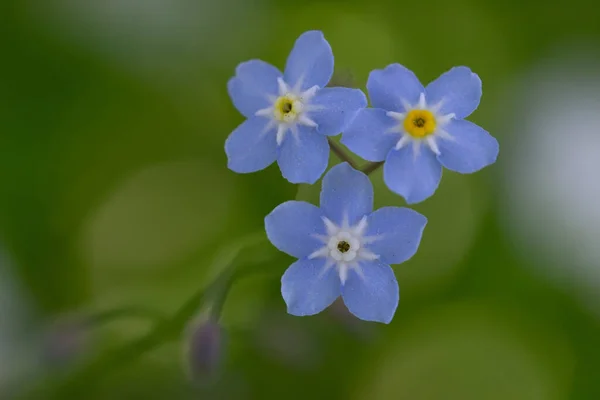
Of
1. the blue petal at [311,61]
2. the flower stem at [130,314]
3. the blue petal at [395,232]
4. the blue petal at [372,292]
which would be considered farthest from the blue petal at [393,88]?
the flower stem at [130,314]

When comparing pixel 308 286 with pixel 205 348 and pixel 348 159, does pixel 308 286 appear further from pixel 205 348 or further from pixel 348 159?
pixel 205 348

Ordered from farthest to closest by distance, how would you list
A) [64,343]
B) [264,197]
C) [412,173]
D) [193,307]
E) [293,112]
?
[264,197], [64,343], [193,307], [293,112], [412,173]

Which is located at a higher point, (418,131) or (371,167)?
(418,131)

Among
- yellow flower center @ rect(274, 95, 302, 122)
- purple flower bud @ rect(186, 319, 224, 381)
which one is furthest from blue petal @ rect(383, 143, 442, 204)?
purple flower bud @ rect(186, 319, 224, 381)

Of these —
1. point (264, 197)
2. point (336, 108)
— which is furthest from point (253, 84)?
point (264, 197)

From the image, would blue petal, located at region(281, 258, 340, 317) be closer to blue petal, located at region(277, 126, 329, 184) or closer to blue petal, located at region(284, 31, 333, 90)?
blue petal, located at region(277, 126, 329, 184)

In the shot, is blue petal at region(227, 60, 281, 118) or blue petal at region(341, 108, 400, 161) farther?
blue petal at region(227, 60, 281, 118)

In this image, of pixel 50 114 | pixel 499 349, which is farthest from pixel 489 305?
pixel 50 114
